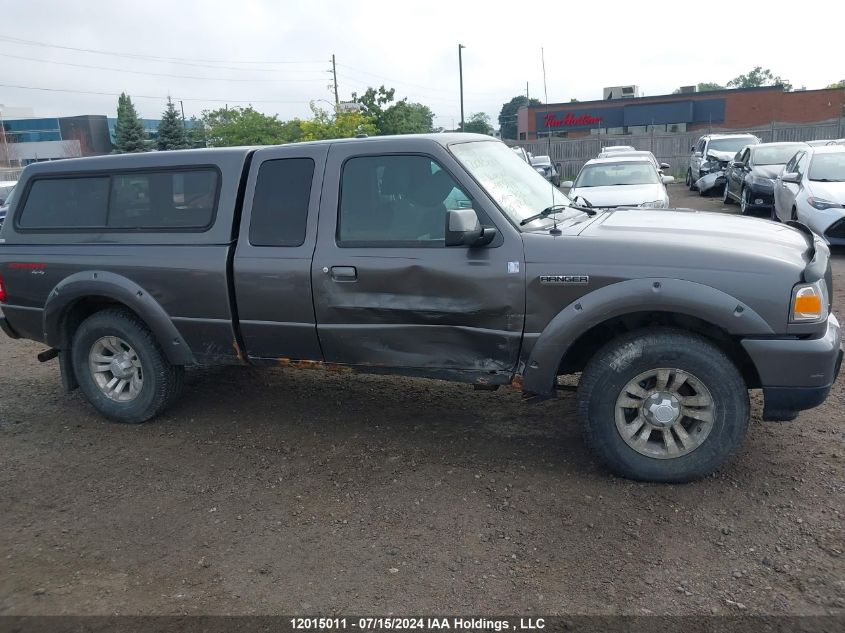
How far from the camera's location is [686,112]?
152ft

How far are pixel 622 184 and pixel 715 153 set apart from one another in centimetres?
1049

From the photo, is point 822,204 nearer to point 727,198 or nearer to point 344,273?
point 727,198

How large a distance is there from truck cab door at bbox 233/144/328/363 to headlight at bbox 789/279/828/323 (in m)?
2.78

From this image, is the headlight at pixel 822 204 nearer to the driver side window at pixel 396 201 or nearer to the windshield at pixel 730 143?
the driver side window at pixel 396 201

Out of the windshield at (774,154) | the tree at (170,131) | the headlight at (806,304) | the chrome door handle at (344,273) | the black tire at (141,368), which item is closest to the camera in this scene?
the headlight at (806,304)

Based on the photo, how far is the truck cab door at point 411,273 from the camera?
4.14m

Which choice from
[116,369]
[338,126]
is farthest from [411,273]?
[338,126]

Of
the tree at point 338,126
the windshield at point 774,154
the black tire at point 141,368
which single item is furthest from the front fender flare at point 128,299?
the tree at point 338,126

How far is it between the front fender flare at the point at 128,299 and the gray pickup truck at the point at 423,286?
16mm

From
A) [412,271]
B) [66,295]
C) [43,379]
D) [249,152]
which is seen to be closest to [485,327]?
[412,271]

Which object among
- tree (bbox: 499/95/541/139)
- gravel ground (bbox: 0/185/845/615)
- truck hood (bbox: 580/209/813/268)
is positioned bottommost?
gravel ground (bbox: 0/185/845/615)

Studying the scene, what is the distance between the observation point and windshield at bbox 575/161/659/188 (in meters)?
12.5

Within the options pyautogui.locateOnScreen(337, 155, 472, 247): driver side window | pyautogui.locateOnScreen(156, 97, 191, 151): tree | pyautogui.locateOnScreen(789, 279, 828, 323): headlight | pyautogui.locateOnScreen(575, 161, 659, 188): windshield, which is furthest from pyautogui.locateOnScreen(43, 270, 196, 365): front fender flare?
pyautogui.locateOnScreen(156, 97, 191, 151): tree

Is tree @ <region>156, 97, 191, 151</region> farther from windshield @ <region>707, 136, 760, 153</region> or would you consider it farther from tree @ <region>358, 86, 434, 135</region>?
Result: windshield @ <region>707, 136, 760, 153</region>
